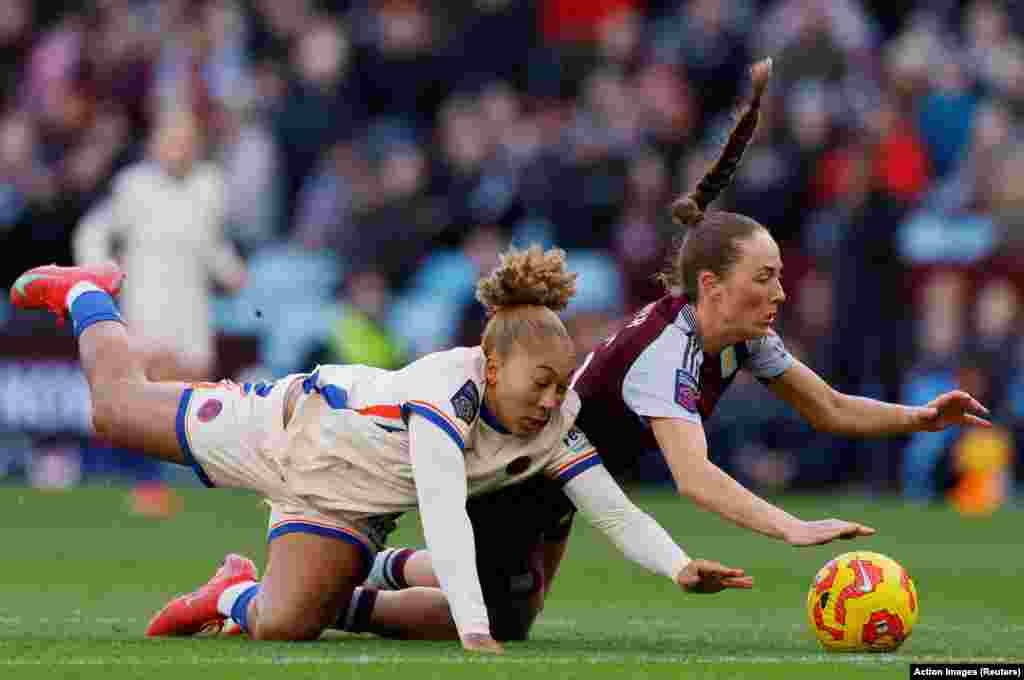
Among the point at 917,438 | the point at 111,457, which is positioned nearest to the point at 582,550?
the point at 917,438

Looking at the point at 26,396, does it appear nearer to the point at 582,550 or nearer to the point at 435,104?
the point at 435,104

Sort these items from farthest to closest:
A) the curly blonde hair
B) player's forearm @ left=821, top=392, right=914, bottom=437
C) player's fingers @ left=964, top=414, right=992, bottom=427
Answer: player's forearm @ left=821, top=392, right=914, bottom=437 → player's fingers @ left=964, top=414, right=992, bottom=427 → the curly blonde hair

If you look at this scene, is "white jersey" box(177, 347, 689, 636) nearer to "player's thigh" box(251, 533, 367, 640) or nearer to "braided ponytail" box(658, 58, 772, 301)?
"player's thigh" box(251, 533, 367, 640)

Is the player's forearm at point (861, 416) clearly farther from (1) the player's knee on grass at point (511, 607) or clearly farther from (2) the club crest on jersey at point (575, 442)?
(1) the player's knee on grass at point (511, 607)

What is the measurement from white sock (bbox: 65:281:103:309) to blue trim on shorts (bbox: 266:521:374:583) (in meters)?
1.40

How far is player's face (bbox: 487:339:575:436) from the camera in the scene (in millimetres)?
6801

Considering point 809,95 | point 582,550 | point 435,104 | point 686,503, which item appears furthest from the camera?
point 435,104

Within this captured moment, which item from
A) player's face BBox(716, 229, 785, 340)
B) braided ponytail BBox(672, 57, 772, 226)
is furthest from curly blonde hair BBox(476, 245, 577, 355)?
braided ponytail BBox(672, 57, 772, 226)

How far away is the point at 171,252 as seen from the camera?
553 inches

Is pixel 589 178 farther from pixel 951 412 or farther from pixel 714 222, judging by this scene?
pixel 714 222

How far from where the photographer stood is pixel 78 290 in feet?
26.5

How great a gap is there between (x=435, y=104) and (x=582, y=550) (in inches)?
261

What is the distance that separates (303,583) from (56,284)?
179 centimetres

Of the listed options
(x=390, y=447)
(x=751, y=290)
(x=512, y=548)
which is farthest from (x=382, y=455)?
(x=751, y=290)
